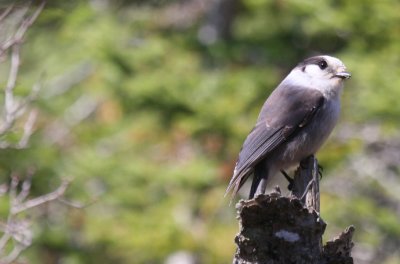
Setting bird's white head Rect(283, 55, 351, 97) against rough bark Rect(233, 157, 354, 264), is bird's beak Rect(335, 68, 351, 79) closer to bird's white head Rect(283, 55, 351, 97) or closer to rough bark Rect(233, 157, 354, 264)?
bird's white head Rect(283, 55, 351, 97)

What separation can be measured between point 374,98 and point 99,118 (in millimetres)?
6566

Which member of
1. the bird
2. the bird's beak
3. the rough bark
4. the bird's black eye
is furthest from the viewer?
the bird's black eye

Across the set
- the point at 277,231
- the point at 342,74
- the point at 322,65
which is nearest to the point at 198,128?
the point at 322,65

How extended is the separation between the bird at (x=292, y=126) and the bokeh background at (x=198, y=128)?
4.49m

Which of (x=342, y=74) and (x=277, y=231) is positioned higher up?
(x=342, y=74)

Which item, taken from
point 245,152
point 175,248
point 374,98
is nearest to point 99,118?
point 175,248

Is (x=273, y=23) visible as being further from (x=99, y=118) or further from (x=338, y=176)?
(x=99, y=118)

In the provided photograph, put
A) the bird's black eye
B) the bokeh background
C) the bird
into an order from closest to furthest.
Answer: the bird < the bird's black eye < the bokeh background

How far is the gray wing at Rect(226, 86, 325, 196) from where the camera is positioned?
22.6 ft

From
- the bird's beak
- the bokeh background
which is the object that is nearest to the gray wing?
the bird's beak

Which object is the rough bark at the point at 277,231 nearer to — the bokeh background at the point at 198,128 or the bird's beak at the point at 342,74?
the bird's beak at the point at 342,74

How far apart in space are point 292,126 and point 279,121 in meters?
0.10

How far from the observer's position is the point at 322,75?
727 centimetres

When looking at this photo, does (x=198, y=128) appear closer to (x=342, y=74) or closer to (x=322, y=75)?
(x=322, y=75)
